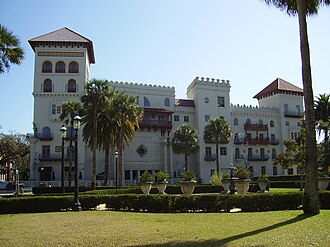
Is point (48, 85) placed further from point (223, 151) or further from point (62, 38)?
point (223, 151)

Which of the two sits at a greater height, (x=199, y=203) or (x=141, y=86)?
(x=141, y=86)

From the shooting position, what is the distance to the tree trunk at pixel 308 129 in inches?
581

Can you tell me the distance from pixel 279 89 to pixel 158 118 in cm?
2381

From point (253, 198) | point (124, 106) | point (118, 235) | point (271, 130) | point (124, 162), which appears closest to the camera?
point (118, 235)

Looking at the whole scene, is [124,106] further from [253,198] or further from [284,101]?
[284,101]

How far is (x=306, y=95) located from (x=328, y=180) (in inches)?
606

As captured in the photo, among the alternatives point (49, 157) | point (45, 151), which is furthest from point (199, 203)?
point (45, 151)

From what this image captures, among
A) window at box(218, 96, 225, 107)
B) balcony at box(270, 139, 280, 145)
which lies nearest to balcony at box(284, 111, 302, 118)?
balcony at box(270, 139, 280, 145)

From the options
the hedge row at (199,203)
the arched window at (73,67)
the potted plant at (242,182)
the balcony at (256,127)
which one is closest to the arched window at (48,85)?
the arched window at (73,67)

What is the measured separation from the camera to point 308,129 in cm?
1543

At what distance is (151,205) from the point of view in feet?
60.2

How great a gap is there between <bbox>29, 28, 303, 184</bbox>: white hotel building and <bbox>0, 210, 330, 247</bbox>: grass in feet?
117

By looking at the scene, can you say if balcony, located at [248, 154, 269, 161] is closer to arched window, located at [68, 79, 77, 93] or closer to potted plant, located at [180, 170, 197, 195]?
arched window, located at [68, 79, 77, 93]

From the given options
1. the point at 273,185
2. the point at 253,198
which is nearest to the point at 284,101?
the point at 273,185
